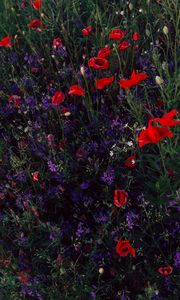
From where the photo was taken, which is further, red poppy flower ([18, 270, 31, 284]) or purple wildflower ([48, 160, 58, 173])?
purple wildflower ([48, 160, 58, 173])

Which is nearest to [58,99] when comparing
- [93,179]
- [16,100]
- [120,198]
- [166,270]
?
[16,100]

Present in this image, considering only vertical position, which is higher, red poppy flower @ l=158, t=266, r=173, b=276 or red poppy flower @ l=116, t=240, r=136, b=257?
red poppy flower @ l=116, t=240, r=136, b=257

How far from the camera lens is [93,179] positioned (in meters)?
2.23

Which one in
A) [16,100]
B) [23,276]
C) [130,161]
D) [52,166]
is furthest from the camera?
[16,100]

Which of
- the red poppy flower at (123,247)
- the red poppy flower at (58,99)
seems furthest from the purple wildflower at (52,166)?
the red poppy flower at (123,247)

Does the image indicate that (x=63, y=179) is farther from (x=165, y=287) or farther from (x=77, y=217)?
(x=165, y=287)

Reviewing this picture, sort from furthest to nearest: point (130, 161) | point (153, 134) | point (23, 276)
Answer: point (130, 161) < point (23, 276) < point (153, 134)

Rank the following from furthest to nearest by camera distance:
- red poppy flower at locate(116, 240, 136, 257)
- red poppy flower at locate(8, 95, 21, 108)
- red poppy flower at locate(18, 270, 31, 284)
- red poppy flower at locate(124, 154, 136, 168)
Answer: red poppy flower at locate(8, 95, 21, 108), red poppy flower at locate(124, 154, 136, 168), red poppy flower at locate(18, 270, 31, 284), red poppy flower at locate(116, 240, 136, 257)

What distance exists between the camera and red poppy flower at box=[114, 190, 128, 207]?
1871mm

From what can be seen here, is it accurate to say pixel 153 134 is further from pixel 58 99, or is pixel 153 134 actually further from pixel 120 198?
pixel 58 99

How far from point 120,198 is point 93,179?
13.9 inches

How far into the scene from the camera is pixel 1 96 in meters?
2.63

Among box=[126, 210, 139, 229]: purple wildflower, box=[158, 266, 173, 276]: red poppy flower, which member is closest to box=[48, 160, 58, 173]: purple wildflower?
box=[126, 210, 139, 229]: purple wildflower

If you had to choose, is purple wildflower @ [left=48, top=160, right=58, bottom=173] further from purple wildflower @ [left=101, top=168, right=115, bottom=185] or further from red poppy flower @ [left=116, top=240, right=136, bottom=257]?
red poppy flower @ [left=116, top=240, right=136, bottom=257]
